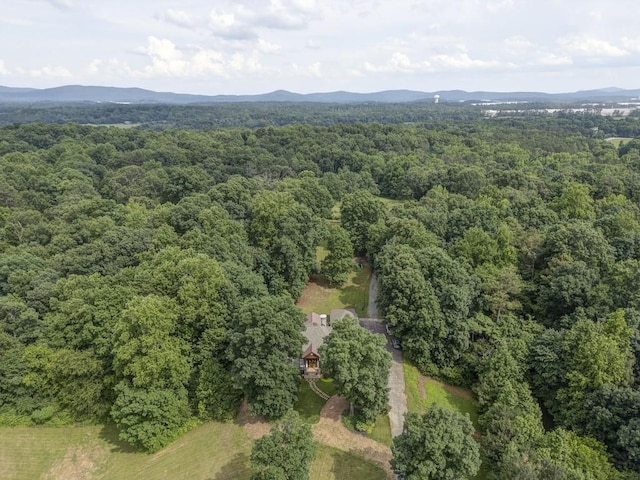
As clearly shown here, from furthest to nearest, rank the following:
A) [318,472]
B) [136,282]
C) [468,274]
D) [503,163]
Result: [503,163], [468,274], [136,282], [318,472]

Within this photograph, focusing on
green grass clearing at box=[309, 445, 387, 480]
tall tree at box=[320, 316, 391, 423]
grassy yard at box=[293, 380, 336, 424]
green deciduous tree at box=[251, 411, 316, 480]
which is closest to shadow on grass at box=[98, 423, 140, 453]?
green deciduous tree at box=[251, 411, 316, 480]

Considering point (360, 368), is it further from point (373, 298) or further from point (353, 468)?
point (373, 298)

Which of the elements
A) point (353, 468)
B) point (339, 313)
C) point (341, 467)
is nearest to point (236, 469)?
point (341, 467)

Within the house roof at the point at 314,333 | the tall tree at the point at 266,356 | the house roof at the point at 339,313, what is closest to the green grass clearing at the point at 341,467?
the tall tree at the point at 266,356

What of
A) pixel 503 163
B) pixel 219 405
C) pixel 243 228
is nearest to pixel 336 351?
pixel 219 405

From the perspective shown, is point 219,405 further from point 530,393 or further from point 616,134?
point 616,134

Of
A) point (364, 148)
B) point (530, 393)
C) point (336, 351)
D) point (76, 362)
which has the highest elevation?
point (364, 148)

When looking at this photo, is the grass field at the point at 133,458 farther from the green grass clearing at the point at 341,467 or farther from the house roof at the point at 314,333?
the house roof at the point at 314,333

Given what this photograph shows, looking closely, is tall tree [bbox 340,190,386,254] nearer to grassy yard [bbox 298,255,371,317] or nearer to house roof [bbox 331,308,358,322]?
grassy yard [bbox 298,255,371,317]

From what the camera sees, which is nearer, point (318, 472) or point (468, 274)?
point (318, 472)
